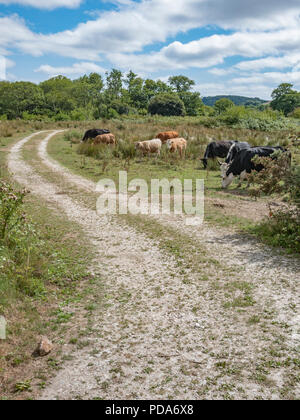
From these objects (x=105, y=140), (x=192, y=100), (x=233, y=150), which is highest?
(x=192, y=100)

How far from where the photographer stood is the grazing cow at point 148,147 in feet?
59.7

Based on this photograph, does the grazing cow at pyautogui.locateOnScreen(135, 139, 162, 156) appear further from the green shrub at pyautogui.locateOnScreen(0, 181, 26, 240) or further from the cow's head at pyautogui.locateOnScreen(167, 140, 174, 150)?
the green shrub at pyautogui.locateOnScreen(0, 181, 26, 240)

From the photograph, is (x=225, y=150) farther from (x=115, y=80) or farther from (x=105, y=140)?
(x=115, y=80)

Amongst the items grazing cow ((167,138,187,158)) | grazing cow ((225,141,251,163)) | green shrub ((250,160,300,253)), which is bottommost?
green shrub ((250,160,300,253))

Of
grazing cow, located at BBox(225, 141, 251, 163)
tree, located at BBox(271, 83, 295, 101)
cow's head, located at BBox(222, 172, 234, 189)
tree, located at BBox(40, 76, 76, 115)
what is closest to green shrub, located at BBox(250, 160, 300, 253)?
cow's head, located at BBox(222, 172, 234, 189)

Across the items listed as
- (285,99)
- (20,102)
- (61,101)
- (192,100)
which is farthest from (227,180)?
(285,99)

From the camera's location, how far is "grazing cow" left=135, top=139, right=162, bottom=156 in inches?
716

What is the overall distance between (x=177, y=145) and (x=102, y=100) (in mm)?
48969

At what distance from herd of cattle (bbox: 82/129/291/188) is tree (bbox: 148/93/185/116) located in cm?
4473

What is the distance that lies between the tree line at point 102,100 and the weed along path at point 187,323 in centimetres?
4961

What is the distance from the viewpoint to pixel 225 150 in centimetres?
1733

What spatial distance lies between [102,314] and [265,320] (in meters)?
2.20

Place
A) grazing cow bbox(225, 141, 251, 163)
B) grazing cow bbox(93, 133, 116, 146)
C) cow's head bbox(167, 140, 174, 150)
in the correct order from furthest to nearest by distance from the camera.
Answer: grazing cow bbox(93, 133, 116, 146)
cow's head bbox(167, 140, 174, 150)
grazing cow bbox(225, 141, 251, 163)

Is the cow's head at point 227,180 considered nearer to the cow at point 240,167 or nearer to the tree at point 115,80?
the cow at point 240,167
